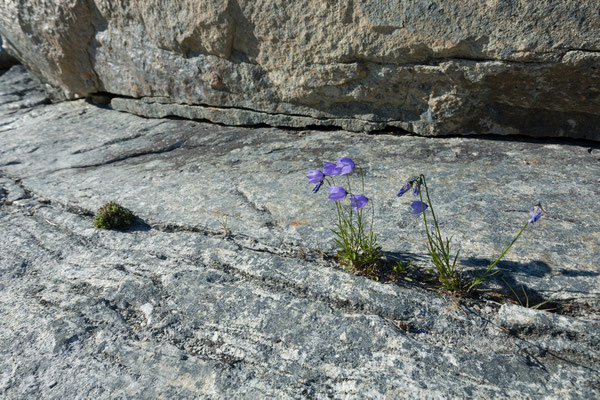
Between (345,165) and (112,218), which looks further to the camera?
(112,218)

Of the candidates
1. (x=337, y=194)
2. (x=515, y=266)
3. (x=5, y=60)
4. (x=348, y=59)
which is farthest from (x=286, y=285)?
(x=5, y=60)

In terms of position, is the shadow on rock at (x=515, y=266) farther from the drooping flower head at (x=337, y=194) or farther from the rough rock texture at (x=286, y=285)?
the drooping flower head at (x=337, y=194)

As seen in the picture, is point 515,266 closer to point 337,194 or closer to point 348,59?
point 337,194

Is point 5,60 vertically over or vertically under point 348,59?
under

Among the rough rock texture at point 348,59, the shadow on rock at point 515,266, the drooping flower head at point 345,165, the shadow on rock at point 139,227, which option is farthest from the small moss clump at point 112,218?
the shadow on rock at point 515,266

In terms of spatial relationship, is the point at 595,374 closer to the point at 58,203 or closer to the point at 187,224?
the point at 187,224

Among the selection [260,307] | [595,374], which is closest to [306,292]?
[260,307]
